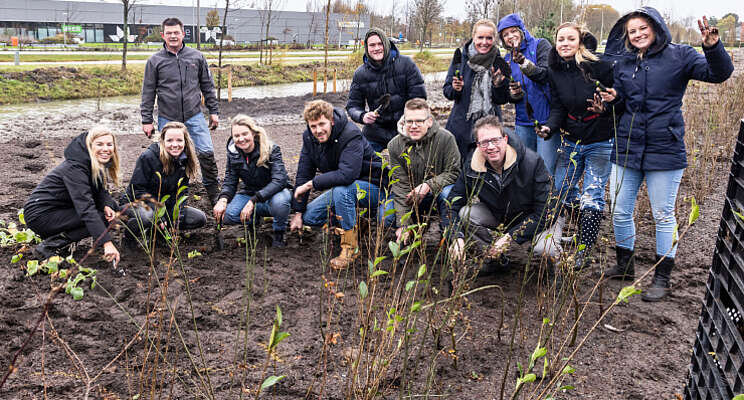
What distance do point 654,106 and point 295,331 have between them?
93.8 inches

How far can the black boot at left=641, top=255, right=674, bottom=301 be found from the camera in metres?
3.46

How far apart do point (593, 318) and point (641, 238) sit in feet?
5.34

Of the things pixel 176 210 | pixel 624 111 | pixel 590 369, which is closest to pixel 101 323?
pixel 176 210

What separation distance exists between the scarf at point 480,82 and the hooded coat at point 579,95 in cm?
59

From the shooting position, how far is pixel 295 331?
3133 mm

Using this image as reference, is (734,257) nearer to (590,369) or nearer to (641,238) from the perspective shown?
(590,369)

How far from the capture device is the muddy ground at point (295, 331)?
2.58 m

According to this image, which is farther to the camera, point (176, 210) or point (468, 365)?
point (468, 365)

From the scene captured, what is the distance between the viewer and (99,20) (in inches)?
1747

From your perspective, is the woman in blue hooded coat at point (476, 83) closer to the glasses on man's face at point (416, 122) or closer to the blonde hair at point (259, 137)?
Answer: the glasses on man's face at point (416, 122)

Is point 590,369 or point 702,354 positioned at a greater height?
point 702,354

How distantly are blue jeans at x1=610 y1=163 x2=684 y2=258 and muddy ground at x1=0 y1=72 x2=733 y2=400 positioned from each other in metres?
0.39

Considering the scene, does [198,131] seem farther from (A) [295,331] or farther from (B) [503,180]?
(B) [503,180]

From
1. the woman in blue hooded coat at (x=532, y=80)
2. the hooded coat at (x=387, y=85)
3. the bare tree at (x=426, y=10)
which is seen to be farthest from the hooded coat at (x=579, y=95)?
the bare tree at (x=426, y=10)
